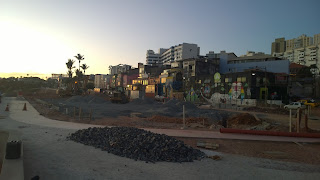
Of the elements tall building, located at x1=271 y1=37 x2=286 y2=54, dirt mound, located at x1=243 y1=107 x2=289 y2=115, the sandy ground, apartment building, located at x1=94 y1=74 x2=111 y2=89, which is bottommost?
dirt mound, located at x1=243 y1=107 x2=289 y2=115

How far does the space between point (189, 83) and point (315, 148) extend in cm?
3982

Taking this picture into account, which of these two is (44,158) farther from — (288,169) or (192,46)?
(192,46)

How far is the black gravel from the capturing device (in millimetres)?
8648

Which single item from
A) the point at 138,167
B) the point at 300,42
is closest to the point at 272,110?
the point at 138,167

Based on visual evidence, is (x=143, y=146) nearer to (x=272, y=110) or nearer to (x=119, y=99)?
(x=272, y=110)

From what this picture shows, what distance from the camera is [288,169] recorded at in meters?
7.83

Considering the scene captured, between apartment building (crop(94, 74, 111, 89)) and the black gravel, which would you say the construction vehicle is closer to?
Result: the black gravel

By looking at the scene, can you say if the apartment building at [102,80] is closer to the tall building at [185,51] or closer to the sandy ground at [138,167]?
the tall building at [185,51]

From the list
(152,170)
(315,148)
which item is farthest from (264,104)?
(152,170)

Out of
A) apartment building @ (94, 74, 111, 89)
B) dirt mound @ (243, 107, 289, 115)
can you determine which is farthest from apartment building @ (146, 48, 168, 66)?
dirt mound @ (243, 107, 289, 115)

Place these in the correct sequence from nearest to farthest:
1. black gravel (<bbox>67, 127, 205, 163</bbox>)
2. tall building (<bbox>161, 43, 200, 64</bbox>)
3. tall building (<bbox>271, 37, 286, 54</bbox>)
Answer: black gravel (<bbox>67, 127, 205, 163</bbox>) < tall building (<bbox>161, 43, 200, 64</bbox>) < tall building (<bbox>271, 37, 286, 54</bbox>)

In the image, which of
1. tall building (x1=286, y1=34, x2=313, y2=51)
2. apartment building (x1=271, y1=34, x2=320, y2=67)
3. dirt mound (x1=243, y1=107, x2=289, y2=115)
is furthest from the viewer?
tall building (x1=286, y1=34, x2=313, y2=51)

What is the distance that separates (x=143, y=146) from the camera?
30.2 feet

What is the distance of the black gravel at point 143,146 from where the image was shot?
8.65 meters
